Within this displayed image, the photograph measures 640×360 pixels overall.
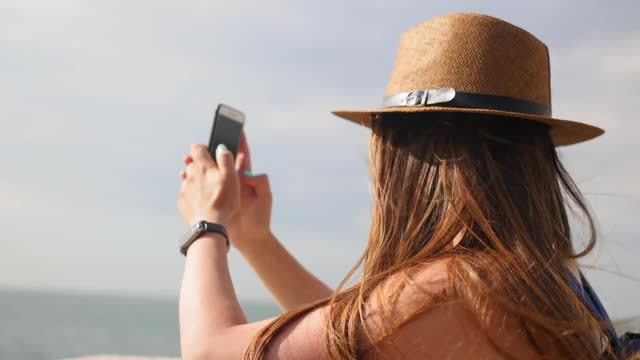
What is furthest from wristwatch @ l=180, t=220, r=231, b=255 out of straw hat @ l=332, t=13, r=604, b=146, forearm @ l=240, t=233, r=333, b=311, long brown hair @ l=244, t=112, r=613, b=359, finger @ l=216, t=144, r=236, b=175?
forearm @ l=240, t=233, r=333, b=311

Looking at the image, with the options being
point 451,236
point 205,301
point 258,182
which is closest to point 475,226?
point 451,236

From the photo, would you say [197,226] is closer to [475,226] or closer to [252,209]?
[252,209]

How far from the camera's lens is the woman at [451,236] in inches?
77.1

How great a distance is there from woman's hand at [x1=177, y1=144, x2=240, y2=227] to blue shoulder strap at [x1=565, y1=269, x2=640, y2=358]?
3.34 feet

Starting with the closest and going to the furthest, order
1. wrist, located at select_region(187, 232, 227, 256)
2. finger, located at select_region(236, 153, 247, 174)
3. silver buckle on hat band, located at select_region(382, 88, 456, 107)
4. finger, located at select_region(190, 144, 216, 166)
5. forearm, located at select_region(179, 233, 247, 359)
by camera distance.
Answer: forearm, located at select_region(179, 233, 247, 359) < silver buckle on hat band, located at select_region(382, 88, 456, 107) < wrist, located at select_region(187, 232, 227, 256) < finger, located at select_region(190, 144, 216, 166) < finger, located at select_region(236, 153, 247, 174)

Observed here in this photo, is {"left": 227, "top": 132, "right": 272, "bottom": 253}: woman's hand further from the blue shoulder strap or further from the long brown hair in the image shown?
the blue shoulder strap

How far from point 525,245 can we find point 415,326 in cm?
36

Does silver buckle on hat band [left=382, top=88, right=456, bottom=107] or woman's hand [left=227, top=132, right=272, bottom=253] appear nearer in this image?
silver buckle on hat band [left=382, top=88, right=456, bottom=107]

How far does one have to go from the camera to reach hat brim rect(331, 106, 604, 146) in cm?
218

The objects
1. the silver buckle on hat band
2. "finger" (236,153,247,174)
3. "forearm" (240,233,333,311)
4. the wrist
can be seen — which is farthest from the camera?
"forearm" (240,233,333,311)

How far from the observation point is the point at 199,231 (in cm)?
240

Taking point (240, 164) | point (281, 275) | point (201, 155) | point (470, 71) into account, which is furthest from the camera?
point (281, 275)

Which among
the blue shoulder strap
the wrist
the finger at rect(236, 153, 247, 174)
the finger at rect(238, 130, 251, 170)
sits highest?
the finger at rect(238, 130, 251, 170)

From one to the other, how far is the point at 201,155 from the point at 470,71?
0.91 meters
